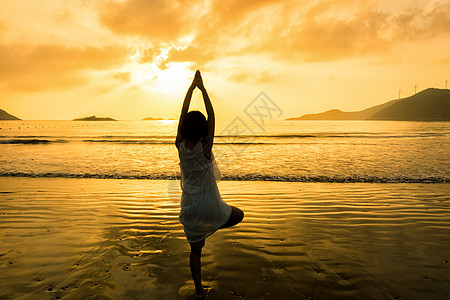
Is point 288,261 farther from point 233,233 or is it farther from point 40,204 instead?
point 40,204

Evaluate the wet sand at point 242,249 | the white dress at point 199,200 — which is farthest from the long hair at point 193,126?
the wet sand at point 242,249

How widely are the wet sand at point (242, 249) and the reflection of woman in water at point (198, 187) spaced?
34.8 inches

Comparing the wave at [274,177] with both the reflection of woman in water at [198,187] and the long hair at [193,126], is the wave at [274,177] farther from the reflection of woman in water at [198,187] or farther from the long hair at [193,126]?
the long hair at [193,126]

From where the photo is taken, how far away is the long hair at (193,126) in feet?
10.6

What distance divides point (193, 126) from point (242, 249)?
9.62 feet

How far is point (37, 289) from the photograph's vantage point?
12.3 ft

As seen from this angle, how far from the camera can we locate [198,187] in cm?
352

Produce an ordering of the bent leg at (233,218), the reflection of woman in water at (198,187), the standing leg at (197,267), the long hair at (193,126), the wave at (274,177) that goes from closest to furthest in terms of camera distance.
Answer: the long hair at (193,126) → the reflection of woman in water at (198,187) → the standing leg at (197,267) → the bent leg at (233,218) → the wave at (274,177)

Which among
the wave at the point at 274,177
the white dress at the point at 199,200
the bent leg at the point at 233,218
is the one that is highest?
the white dress at the point at 199,200

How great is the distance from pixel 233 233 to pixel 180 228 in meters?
1.28

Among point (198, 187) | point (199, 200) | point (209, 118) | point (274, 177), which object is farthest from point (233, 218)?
point (274, 177)

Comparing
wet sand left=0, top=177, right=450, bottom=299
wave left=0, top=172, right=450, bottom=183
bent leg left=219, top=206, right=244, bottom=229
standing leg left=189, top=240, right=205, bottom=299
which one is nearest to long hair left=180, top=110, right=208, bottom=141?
bent leg left=219, top=206, right=244, bottom=229

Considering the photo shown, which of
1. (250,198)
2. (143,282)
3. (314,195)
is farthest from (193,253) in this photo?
(314,195)

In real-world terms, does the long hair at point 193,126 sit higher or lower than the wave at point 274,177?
higher
